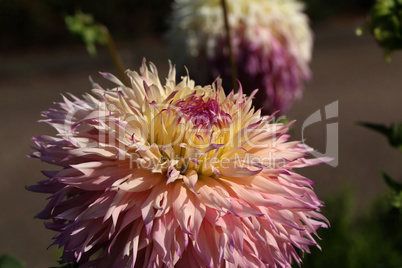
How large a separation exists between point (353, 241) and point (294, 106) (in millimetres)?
2807

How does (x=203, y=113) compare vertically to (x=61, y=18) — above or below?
below

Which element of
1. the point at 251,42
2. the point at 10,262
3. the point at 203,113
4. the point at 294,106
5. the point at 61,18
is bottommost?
the point at 10,262

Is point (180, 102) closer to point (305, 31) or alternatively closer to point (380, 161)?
point (305, 31)

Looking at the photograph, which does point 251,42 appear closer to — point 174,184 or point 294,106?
point 174,184

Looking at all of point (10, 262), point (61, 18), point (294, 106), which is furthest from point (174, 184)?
point (61, 18)

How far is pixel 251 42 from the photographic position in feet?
4.73

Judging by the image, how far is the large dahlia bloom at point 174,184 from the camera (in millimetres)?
613

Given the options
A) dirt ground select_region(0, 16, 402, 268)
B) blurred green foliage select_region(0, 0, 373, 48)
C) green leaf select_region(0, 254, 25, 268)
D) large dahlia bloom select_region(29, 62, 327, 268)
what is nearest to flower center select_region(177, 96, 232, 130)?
large dahlia bloom select_region(29, 62, 327, 268)

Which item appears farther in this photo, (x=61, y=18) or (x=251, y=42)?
(x=61, y=18)

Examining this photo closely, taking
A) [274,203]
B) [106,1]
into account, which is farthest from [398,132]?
[106,1]

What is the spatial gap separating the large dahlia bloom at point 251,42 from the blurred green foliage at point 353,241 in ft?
1.63

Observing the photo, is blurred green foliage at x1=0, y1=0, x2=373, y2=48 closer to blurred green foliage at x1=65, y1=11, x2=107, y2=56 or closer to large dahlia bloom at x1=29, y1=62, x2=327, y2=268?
blurred green foliage at x1=65, y1=11, x2=107, y2=56

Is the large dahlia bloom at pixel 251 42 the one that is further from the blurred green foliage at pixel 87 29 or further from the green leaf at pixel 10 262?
the green leaf at pixel 10 262

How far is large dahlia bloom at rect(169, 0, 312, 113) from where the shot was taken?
57.1 inches
